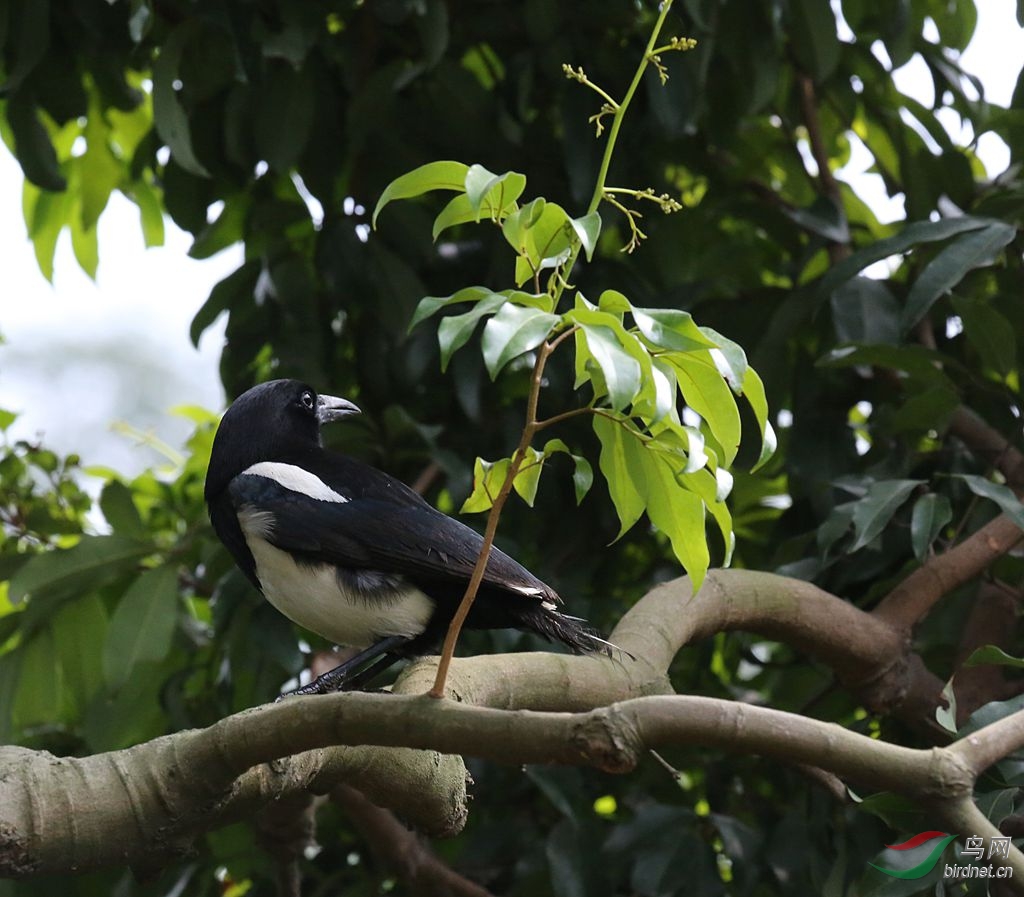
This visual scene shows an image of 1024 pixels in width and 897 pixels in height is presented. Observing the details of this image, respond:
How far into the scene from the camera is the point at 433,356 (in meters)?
3.24

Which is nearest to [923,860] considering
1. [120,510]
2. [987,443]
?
[987,443]

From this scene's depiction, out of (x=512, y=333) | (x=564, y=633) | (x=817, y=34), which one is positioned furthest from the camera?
(x=817, y=34)

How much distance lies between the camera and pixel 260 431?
2.60m

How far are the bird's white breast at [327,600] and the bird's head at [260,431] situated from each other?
0.57 ft

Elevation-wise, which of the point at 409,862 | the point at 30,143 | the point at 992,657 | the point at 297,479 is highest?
the point at 30,143

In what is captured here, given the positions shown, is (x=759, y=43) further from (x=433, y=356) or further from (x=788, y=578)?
(x=788, y=578)

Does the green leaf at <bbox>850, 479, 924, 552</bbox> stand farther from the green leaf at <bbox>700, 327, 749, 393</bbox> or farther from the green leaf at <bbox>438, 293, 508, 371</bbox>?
the green leaf at <bbox>438, 293, 508, 371</bbox>

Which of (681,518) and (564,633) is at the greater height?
(681,518)

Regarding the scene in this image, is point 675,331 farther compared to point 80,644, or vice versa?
→ point 80,644

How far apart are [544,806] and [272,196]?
1.67m

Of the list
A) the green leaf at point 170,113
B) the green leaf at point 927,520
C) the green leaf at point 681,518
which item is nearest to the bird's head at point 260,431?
the green leaf at point 170,113

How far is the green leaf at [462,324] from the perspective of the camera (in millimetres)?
1257

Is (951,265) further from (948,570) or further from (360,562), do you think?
(360,562)

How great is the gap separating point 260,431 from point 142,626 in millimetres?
587
